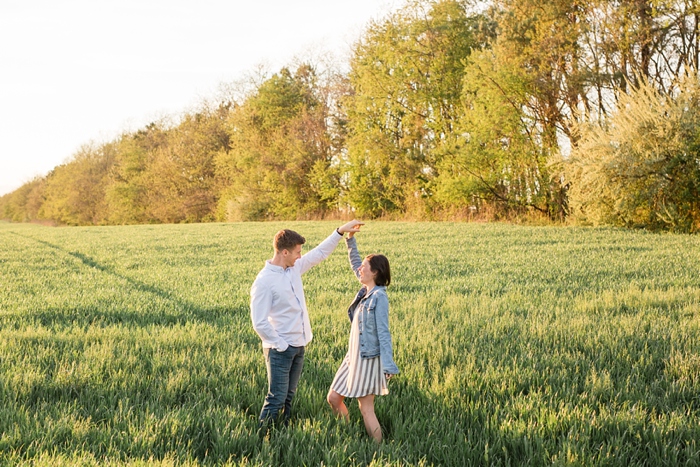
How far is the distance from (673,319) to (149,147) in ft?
236

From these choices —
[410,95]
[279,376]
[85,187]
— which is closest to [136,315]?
[279,376]

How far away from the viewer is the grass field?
4035mm

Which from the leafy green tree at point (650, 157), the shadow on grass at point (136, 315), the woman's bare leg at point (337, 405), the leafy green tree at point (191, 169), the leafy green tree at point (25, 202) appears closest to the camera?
the woman's bare leg at point (337, 405)

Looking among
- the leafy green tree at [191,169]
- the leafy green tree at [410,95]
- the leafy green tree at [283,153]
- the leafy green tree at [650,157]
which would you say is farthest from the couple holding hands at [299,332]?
the leafy green tree at [191,169]

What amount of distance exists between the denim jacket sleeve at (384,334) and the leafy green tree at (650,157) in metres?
22.5

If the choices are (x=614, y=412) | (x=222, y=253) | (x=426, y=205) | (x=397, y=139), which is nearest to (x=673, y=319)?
(x=614, y=412)

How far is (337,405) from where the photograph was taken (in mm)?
4527

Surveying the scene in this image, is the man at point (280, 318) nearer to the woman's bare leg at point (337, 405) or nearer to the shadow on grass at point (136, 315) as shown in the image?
the woman's bare leg at point (337, 405)

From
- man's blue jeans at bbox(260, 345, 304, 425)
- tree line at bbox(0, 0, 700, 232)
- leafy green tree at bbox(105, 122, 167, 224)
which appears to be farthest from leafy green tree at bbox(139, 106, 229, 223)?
man's blue jeans at bbox(260, 345, 304, 425)

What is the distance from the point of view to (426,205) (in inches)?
1567

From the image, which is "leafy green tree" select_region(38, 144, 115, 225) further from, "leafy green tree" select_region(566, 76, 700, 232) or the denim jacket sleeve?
the denim jacket sleeve

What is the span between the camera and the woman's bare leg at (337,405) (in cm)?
449

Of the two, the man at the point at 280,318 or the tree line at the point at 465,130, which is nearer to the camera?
the man at the point at 280,318

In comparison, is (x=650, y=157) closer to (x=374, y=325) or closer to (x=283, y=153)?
(x=374, y=325)
